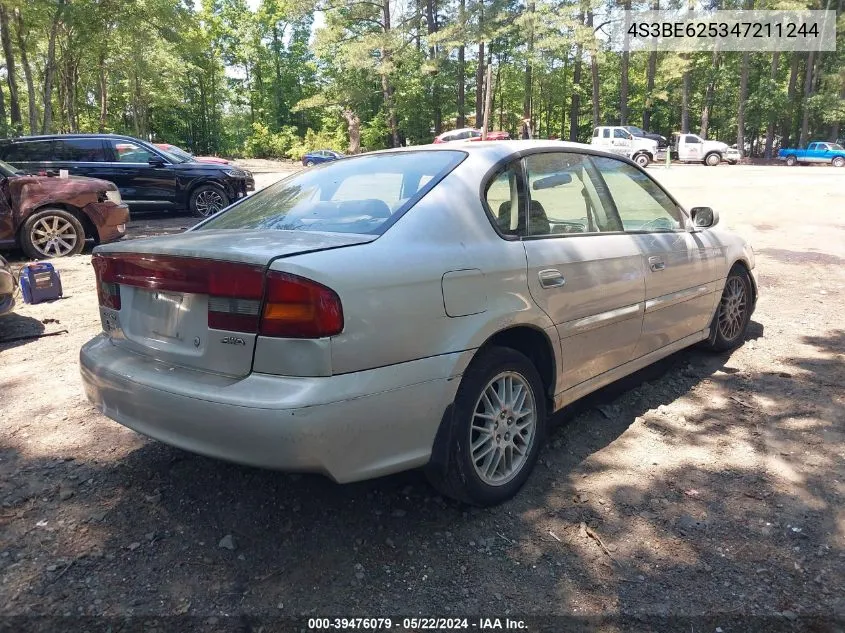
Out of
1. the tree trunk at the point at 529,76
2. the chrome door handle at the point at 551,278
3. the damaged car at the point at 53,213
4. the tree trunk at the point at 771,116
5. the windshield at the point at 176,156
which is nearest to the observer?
the chrome door handle at the point at 551,278

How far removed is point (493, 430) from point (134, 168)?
461 inches

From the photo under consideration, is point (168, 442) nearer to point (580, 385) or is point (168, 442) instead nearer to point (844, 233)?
point (580, 385)

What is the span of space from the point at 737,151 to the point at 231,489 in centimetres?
3934

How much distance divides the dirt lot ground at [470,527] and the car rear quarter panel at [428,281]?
0.81 m

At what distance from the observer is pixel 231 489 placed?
296cm

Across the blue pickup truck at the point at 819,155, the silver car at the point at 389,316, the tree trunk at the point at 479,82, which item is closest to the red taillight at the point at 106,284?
the silver car at the point at 389,316

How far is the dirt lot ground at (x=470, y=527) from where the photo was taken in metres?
2.25

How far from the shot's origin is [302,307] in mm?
2148

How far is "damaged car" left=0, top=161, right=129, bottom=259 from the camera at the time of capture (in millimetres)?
8172

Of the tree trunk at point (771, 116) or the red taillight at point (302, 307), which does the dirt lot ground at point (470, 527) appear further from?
the tree trunk at point (771, 116)

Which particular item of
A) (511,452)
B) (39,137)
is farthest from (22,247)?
(511,452)

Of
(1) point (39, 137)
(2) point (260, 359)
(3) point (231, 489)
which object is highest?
(1) point (39, 137)

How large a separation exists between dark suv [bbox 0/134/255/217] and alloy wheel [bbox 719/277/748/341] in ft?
35.2

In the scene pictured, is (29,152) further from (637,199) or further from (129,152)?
(637,199)
